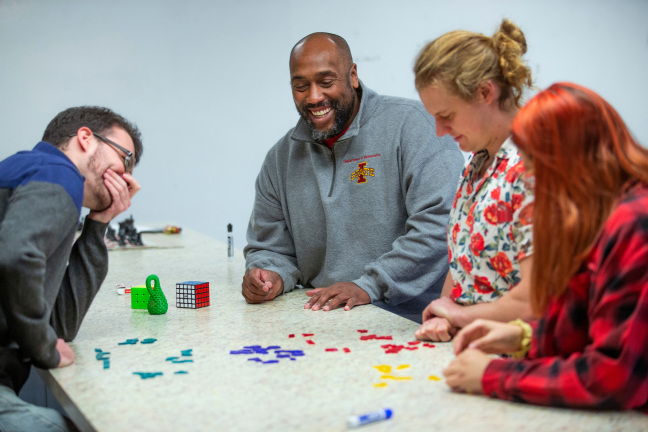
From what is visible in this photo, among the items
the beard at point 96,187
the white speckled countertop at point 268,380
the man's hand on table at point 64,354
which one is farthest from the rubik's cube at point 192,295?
the man's hand on table at point 64,354

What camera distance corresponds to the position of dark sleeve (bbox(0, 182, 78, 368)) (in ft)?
4.54

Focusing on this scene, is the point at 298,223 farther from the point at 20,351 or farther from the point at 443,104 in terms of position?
the point at 20,351

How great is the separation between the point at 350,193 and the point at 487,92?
0.93 metres

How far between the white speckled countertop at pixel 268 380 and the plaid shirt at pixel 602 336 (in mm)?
42

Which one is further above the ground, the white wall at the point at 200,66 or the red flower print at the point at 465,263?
the white wall at the point at 200,66

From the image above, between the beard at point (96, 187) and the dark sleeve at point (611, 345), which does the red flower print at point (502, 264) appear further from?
the beard at point (96, 187)

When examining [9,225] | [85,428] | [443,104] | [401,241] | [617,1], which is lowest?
[85,428]

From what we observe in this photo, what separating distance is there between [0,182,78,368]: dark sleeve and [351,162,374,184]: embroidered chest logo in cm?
117

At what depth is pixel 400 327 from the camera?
5.98 feet

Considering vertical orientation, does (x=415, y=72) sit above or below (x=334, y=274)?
above

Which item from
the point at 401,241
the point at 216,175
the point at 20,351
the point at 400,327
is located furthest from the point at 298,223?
the point at 216,175

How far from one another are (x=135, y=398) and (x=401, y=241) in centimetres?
121

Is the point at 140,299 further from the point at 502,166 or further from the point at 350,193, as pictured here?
the point at 502,166

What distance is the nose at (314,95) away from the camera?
247cm
